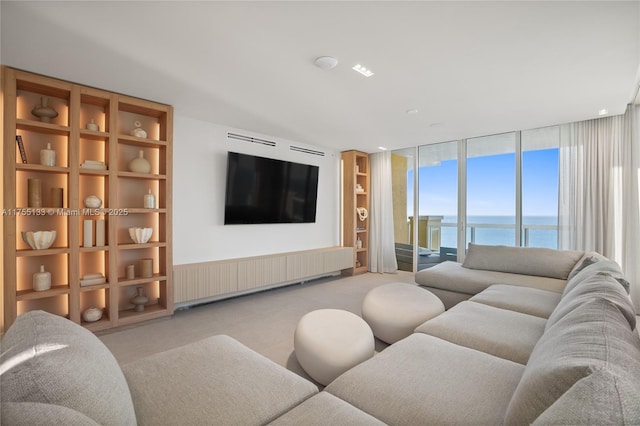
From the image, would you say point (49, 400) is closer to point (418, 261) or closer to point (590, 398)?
point (590, 398)

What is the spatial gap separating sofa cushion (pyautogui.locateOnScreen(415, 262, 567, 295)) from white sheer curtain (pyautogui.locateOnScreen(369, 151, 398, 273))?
6.93 ft

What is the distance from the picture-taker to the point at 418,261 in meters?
5.99

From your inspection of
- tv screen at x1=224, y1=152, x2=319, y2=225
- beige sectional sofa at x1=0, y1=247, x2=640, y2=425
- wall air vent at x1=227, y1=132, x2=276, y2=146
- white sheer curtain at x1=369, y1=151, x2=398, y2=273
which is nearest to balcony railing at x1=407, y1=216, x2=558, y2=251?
white sheer curtain at x1=369, y1=151, x2=398, y2=273

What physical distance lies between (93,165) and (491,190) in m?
5.64

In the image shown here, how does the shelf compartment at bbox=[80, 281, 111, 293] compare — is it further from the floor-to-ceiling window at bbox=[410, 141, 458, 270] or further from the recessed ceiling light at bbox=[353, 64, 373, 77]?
the floor-to-ceiling window at bbox=[410, 141, 458, 270]

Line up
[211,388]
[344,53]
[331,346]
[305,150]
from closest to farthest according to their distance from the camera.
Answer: [211,388], [331,346], [344,53], [305,150]

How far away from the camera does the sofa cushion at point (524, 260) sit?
3393 millimetres

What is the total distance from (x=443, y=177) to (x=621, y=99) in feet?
8.54

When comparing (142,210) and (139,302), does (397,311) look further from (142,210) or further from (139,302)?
(142,210)

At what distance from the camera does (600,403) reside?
25.5 inches

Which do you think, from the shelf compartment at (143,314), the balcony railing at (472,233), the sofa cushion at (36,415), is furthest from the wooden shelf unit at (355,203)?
the sofa cushion at (36,415)

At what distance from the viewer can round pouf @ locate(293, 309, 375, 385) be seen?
6.38 ft

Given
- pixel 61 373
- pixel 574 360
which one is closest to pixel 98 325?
pixel 61 373

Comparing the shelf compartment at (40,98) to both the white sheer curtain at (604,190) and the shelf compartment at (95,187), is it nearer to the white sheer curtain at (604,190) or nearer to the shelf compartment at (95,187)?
the shelf compartment at (95,187)
